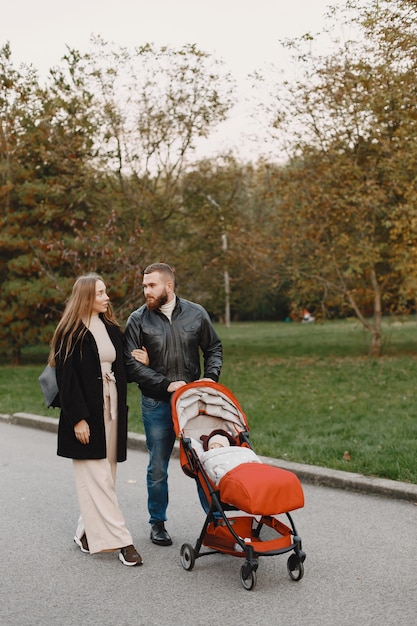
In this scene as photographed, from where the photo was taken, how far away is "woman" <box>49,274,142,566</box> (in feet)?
18.0

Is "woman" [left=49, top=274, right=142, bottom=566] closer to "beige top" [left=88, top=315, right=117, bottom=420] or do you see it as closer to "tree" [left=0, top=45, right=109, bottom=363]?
"beige top" [left=88, top=315, right=117, bottom=420]

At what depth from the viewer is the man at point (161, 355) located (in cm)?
577

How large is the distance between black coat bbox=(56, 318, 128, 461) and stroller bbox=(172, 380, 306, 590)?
0.55 metres

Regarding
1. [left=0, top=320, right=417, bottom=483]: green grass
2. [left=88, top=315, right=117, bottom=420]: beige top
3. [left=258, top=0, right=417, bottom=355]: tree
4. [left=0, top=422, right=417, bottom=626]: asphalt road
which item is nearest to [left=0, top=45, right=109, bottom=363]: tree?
[left=0, top=320, right=417, bottom=483]: green grass

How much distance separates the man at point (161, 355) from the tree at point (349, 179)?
552 inches

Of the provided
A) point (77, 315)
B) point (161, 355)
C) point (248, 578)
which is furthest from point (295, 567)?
A: point (77, 315)

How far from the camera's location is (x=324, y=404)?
41.3 feet

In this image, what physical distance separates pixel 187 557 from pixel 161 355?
1426 mm

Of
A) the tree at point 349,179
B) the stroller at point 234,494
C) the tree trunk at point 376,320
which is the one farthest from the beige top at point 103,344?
the tree trunk at point 376,320

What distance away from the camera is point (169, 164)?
24891 mm

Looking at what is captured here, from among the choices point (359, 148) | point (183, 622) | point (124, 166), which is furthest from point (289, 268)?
point (183, 622)

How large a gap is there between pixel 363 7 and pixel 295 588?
48.4 ft

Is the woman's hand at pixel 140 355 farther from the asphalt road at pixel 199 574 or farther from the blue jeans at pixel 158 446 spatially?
the asphalt road at pixel 199 574

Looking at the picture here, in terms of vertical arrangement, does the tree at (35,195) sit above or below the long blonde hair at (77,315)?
above
